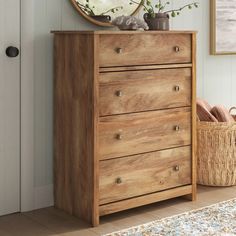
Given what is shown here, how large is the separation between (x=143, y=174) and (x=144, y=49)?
0.75 m

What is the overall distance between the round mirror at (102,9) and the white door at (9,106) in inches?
17.0

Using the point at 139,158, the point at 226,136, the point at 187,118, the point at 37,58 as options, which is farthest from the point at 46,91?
the point at 226,136

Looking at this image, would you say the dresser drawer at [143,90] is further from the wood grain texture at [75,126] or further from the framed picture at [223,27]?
the framed picture at [223,27]

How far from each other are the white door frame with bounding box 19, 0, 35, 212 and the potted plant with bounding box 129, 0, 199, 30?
74cm

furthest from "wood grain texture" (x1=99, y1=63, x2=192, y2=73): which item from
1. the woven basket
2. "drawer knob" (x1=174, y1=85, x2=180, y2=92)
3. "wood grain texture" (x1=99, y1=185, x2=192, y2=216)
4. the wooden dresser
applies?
"wood grain texture" (x1=99, y1=185, x2=192, y2=216)

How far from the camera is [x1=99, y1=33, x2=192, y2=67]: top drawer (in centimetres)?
293

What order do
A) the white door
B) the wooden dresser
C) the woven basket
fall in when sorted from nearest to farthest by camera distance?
the wooden dresser < the white door < the woven basket

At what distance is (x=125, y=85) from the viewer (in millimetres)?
3027

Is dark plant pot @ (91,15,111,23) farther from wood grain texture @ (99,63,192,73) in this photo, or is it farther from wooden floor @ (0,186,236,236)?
wooden floor @ (0,186,236,236)

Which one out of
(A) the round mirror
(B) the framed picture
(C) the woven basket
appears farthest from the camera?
(B) the framed picture

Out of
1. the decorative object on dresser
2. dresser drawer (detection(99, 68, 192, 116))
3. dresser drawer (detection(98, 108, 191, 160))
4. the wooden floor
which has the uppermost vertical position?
the decorative object on dresser

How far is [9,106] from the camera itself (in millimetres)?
3104

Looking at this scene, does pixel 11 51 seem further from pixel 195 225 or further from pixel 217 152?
pixel 217 152

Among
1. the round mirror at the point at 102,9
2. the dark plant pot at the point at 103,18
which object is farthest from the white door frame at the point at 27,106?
the dark plant pot at the point at 103,18
